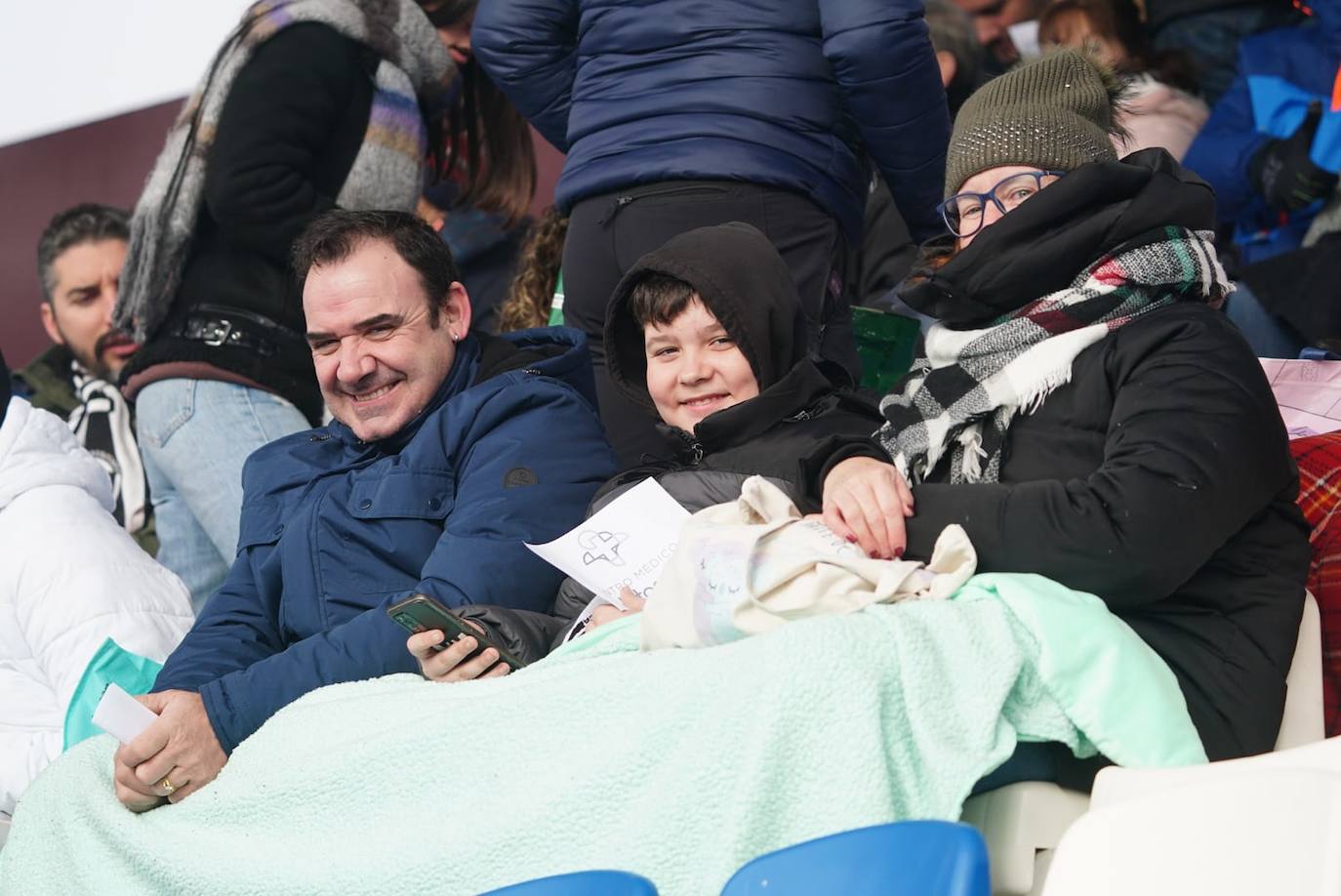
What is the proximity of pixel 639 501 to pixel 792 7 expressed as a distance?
4.03ft

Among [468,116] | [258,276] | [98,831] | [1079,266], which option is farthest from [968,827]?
[468,116]

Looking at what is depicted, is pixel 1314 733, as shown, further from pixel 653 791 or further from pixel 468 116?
pixel 468 116

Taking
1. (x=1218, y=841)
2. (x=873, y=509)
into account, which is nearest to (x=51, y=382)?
(x=873, y=509)

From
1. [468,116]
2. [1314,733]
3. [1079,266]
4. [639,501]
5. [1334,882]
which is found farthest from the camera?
[468,116]

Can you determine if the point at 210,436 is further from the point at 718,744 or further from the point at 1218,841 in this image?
the point at 1218,841

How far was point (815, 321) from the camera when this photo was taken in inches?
132

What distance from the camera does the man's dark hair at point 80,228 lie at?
5508 millimetres

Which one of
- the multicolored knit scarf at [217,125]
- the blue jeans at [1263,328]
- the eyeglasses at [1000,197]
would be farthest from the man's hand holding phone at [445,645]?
the blue jeans at [1263,328]

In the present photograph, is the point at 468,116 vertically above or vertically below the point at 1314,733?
above

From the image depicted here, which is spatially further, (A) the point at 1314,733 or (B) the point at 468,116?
(B) the point at 468,116

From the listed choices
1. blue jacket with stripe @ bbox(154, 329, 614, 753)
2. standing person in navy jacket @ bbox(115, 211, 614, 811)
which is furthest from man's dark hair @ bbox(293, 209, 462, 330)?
blue jacket with stripe @ bbox(154, 329, 614, 753)

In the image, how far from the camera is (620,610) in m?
2.50

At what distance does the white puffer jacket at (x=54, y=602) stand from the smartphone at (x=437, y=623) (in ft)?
3.30

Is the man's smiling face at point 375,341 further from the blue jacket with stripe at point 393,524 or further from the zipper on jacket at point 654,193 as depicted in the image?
the zipper on jacket at point 654,193
